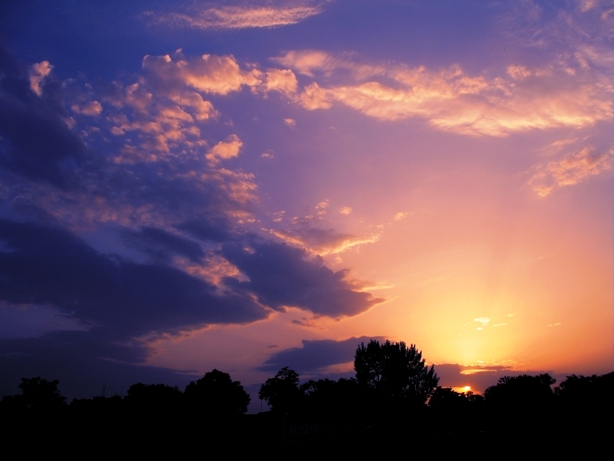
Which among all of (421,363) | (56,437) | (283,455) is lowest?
(283,455)

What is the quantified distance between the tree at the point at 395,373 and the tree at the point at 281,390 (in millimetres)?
36545

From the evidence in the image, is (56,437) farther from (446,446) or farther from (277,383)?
(277,383)

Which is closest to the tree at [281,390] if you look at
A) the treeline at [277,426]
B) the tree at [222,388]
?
the tree at [222,388]

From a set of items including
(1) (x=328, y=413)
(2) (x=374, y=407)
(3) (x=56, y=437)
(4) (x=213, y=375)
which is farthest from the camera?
(4) (x=213, y=375)

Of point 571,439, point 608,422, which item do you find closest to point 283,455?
point 571,439

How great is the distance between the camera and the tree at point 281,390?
108438 mm

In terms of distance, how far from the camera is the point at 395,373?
74938 millimetres

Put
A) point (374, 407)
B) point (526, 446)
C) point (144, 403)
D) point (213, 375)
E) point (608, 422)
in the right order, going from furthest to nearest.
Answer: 1. point (213, 375)
2. point (374, 407)
3. point (144, 403)
4. point (608, 422)
5. point (526, 446)

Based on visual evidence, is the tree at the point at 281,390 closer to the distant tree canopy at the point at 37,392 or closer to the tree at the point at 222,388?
the tree at the point at 222,388

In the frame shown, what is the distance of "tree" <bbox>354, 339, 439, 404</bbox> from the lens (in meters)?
73.8

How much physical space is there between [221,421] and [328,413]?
24.6 ft

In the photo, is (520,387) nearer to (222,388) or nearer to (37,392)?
(222,388)

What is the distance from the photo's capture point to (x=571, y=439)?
24.0 meters

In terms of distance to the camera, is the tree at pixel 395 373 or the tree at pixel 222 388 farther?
the tree at pixel 222 388
